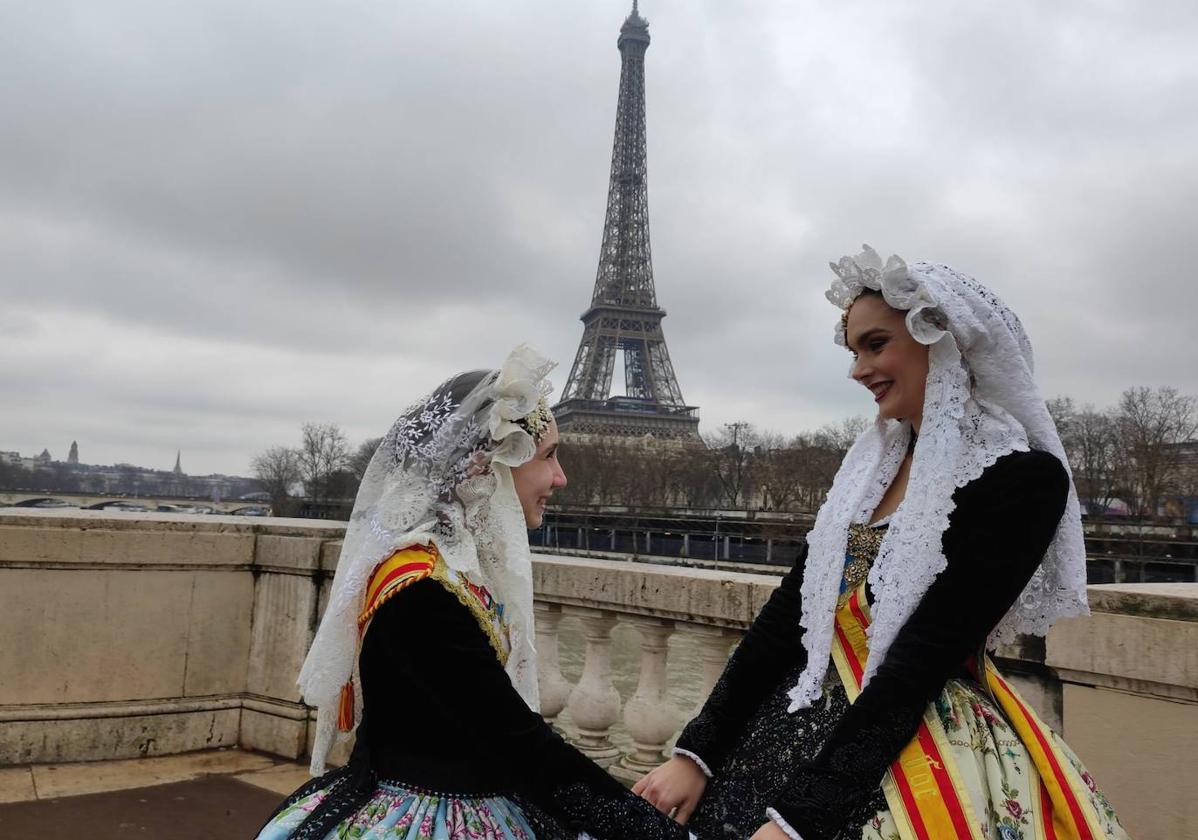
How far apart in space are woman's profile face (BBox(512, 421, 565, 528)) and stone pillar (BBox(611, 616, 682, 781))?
4.47 feet

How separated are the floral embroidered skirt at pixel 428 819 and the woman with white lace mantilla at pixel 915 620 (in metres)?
0.27

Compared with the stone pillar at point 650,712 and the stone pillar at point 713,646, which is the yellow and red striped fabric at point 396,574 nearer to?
the stone pillar at point 713,646

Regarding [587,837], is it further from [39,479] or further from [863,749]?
[39,479]

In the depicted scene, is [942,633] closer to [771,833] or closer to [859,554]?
[859,554]

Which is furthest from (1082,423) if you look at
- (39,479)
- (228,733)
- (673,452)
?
(39,479)

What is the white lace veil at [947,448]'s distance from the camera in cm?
164

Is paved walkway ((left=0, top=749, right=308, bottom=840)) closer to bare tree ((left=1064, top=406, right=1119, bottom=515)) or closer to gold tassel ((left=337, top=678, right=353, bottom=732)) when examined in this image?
gold tassel ((left=337, top=678, right=353, bottom=732))

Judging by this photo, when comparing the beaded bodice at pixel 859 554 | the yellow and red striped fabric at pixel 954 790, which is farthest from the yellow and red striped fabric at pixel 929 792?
the beaded bodice at pixel 859 554

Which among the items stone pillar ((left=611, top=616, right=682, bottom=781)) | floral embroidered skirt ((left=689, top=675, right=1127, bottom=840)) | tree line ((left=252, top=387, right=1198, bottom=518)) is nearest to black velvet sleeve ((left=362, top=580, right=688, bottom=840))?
floral embroidered skirt ((left=689, top=675, right=1127, bottom=840))

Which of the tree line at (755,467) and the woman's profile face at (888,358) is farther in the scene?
the tree line at (755,467)

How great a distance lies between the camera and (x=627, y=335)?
63188 mm

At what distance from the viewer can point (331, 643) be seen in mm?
2148

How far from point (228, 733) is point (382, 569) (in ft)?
9.55

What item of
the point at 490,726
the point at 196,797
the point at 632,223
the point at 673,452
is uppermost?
the point at 632,223
